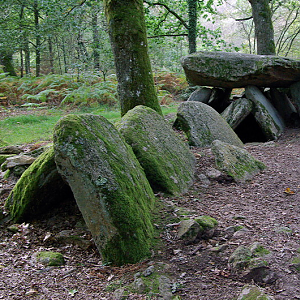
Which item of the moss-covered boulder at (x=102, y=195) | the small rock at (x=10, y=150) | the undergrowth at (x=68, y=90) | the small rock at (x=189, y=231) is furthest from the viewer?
the undergrowth at (x=68, y=90)

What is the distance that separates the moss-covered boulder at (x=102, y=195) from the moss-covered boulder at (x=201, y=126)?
3.86 m

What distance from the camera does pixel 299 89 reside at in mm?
9312

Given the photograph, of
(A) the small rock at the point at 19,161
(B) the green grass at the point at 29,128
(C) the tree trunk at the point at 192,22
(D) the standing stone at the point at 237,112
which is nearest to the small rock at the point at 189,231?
(A) the small rock at the point at 19,161

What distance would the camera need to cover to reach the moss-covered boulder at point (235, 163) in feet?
17.2

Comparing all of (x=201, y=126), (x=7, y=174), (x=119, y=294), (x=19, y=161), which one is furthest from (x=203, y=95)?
(x=119, y=294)

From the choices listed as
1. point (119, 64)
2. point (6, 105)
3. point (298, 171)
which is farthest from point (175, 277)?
point (6, 105)

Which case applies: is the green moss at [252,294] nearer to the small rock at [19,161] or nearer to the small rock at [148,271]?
the small rock at [148,271]

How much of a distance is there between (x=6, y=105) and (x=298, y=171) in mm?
13207

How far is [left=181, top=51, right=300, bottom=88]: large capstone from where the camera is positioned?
8.64 meters

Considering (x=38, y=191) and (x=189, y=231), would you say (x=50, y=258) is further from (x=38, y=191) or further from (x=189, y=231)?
(x=189, y=231)

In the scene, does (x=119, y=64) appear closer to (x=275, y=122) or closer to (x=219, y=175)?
(x=219, y=175)

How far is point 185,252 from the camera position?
2939 mm

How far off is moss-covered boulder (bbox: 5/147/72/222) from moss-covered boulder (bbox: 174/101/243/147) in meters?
3.60

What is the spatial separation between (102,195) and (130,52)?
13.4ft
